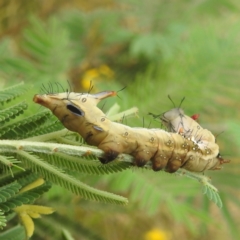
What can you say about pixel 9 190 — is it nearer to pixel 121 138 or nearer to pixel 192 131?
pixel 121 138

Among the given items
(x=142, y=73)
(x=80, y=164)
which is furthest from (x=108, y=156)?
(x=142, y=73)

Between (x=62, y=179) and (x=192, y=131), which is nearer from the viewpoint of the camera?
(x=62, y=179)

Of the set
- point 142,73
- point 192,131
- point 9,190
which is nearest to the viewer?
point 9,190

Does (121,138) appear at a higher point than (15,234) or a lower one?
higher

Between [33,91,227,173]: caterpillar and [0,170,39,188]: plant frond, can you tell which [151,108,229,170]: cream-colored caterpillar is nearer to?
[33,91,227,173]: caterpillar

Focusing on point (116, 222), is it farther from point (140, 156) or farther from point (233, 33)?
point (140, 156)

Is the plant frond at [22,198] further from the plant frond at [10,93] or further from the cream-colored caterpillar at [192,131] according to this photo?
the cream-colored caterpillar at [192,131]
